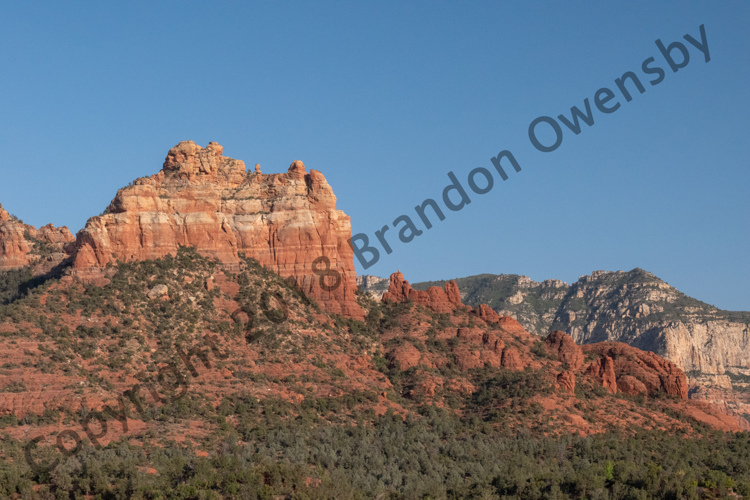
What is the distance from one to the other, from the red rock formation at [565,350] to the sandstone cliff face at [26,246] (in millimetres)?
54699

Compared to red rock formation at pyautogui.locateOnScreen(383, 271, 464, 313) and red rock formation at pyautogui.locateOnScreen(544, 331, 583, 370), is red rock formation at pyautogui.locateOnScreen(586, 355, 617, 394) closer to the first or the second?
red rock formation at pyautogui.locateOnScreen(544, 331, 583, 370)

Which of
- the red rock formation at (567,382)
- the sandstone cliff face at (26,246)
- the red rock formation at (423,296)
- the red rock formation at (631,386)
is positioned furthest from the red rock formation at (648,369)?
the sandstone cliff face at (26,246)

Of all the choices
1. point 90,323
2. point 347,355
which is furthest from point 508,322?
point 90,323

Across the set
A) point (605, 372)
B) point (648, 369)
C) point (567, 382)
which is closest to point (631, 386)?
point (605, 372)

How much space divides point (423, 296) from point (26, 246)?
152 ft

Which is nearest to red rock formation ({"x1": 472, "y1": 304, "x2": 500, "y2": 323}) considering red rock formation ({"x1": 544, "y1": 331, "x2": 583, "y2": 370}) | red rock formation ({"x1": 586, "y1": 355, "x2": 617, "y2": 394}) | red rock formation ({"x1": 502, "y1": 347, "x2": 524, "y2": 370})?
red rock formation ({"x1": 544, "y1": 331, "x2": 583, "y2": 370})

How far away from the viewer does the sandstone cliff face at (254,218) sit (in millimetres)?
109512

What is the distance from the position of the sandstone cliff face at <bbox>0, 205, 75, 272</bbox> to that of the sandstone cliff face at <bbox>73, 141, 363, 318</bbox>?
630 inches

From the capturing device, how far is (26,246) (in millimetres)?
121938

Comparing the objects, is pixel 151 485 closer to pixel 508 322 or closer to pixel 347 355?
pixel 347 355

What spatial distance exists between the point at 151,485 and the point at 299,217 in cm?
4682

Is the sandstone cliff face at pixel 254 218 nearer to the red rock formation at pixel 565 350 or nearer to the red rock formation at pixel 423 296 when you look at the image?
the red rock formation at pixel 423 296

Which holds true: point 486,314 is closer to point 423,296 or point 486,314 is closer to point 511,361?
point 423,296

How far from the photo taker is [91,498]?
7000cm
